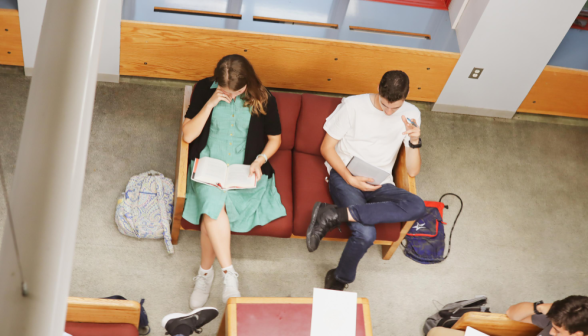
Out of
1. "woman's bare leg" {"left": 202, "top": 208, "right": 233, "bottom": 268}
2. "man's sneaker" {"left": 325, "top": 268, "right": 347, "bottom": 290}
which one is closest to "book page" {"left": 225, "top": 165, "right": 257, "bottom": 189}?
"woman's bare leg" {"left": 202, "top": 208, "right": 233, "bottom": 268}

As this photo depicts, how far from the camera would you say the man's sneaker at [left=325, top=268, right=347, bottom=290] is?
10.0 feet

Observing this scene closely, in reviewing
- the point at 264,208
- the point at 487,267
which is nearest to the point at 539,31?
the point at 487,267

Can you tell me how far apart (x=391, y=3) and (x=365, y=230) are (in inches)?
79.3

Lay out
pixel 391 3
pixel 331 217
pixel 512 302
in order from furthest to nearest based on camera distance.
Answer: pixel 391 3 < pixel 512 302 < pixel 331 217

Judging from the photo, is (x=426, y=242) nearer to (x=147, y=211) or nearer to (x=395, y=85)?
(x=395, y=85)

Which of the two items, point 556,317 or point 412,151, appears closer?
point 556,317

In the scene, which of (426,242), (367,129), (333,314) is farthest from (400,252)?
(333,314)

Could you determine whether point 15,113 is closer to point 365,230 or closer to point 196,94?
point 196,94

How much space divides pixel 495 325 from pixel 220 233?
142cm

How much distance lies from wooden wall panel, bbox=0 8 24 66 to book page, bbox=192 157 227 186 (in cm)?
159

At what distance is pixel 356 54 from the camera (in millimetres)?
3760

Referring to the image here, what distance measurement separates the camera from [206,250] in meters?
2.92

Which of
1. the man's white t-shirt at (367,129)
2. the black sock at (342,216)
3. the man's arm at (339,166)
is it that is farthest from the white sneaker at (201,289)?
the man's white t-shirt at (367,129)

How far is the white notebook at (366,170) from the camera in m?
3.04
